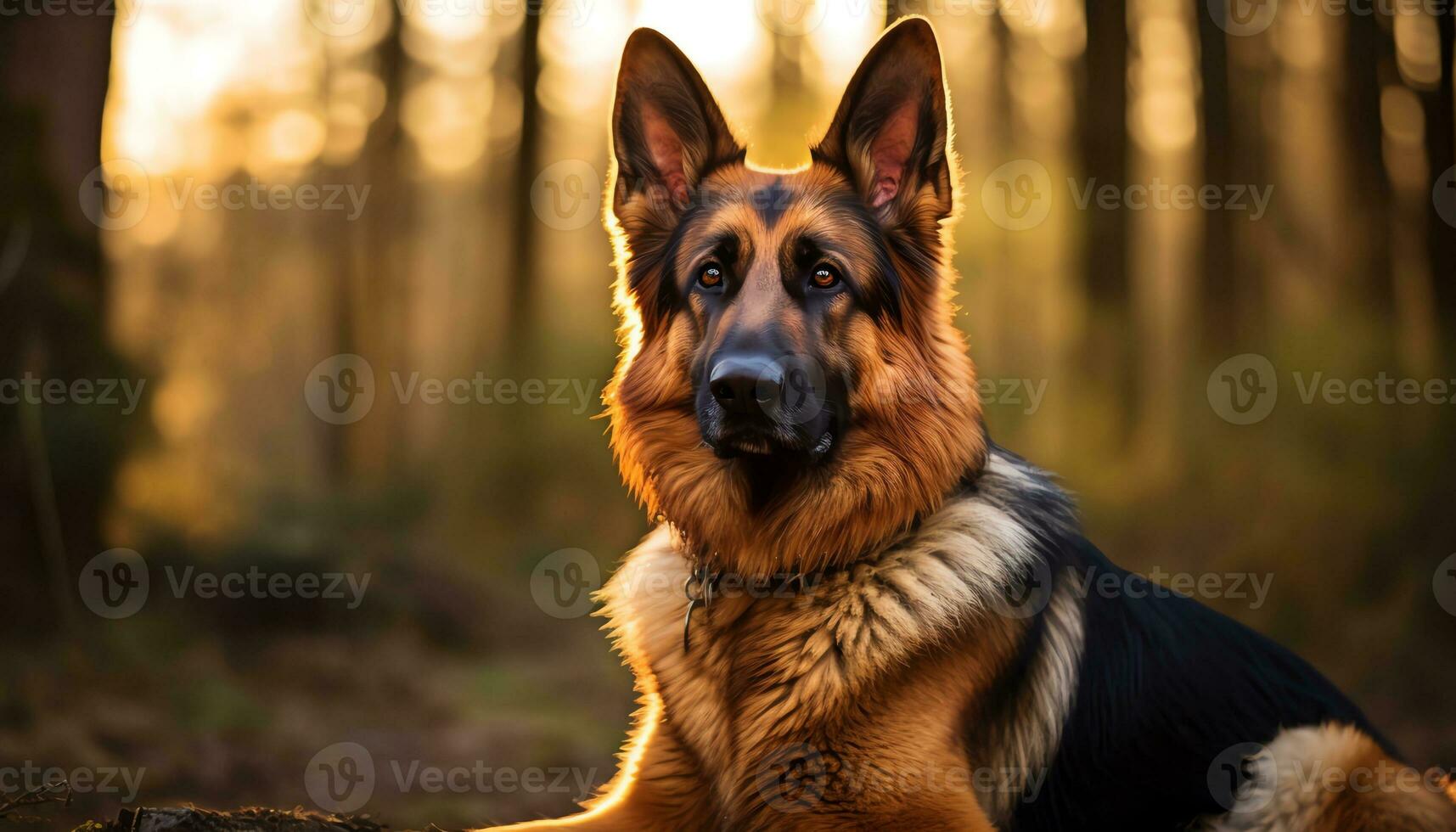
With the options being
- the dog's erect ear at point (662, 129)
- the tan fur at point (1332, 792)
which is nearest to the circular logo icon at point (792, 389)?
the dog's erect ear at point (662, 129)

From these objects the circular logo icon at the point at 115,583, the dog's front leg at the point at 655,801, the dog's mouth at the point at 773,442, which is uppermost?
the dog's mouth at the point at 773,442

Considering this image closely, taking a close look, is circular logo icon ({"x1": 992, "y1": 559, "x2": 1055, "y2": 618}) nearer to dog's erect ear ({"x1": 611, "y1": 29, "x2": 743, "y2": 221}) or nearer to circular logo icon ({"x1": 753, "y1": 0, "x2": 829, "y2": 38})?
dog's erect ear ({"x1": 611, "y1": 29, "x2": 743, "y2": 221})

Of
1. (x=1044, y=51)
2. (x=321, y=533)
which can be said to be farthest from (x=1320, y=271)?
(x=321, y=533)

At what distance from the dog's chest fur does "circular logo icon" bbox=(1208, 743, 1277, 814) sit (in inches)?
31.9

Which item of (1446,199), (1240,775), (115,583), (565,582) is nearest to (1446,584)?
(1446,199)

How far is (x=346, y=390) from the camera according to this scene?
44.0 feet

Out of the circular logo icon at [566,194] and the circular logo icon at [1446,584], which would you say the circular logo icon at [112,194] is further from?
the circular logo icon at [1446,584]

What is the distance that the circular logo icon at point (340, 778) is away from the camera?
639 centimetres

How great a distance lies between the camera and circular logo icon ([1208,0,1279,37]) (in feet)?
34.7

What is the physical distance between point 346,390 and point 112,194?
6.39m

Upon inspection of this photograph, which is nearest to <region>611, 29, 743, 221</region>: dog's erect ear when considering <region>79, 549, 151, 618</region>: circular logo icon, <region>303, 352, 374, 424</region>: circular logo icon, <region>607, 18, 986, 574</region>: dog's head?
<region>607, 18, 986, 574</region>: dog's head

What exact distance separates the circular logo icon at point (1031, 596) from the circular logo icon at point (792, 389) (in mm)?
964

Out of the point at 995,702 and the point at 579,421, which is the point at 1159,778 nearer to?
the point at 995,702

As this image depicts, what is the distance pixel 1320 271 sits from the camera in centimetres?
1055
